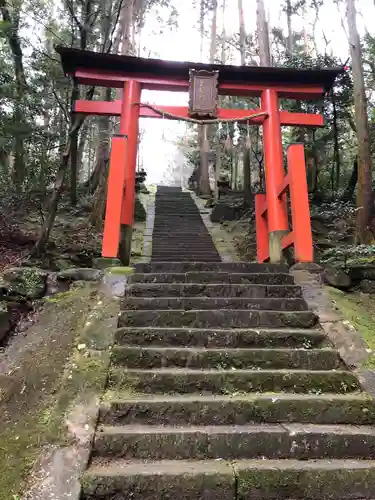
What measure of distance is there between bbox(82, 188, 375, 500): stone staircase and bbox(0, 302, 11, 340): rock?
4.48ft

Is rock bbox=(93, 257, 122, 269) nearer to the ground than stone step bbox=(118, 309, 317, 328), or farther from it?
farther from it

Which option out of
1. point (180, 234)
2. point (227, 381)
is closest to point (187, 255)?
point (180, 234)

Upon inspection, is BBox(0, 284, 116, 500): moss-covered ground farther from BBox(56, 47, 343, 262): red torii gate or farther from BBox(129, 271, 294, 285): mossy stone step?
BBox(56, 47, 343, 262): red torii gate

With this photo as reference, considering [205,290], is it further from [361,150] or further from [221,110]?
[361,150]

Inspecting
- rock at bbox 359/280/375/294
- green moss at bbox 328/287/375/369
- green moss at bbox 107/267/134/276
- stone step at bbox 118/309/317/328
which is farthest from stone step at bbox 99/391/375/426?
rock at bbox 359/280/375/294

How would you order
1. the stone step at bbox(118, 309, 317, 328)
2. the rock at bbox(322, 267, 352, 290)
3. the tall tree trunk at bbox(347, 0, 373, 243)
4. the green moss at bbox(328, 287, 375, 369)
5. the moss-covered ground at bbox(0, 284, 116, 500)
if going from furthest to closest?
the tall tree trunk at bbox(347, 0, 373, 243)
the rock at bbox(322, 267, 352, 290)
the stone step at bbox(118, 309, 317, 328)
the green moss at bbox(328, 287, 375, 369)
the moss-covered ground at bbox(0, 284, 116, 500)

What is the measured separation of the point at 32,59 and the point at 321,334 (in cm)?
1405

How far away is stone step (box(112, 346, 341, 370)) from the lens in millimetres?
3805

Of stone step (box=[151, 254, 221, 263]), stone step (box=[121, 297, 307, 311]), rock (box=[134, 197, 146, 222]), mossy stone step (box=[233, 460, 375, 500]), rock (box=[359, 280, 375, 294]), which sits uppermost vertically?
rock (box=[134, 197, 146, 222])

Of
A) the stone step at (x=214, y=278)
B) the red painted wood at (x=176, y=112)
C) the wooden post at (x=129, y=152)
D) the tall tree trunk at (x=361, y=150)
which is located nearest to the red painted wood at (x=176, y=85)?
the wooden post at (x=129, y=152)

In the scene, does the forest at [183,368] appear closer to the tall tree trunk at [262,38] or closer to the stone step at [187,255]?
the stone step at [187,255]

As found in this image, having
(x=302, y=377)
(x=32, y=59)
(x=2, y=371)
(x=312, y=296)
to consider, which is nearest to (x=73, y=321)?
(x=2, y=371)

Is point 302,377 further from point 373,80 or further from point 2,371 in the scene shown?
point 373,80

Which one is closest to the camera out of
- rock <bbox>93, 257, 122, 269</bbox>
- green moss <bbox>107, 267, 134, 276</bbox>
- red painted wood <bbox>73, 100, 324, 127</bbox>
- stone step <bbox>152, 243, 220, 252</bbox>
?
green moss <bbox>107, 267, 134, 276</bbox>
